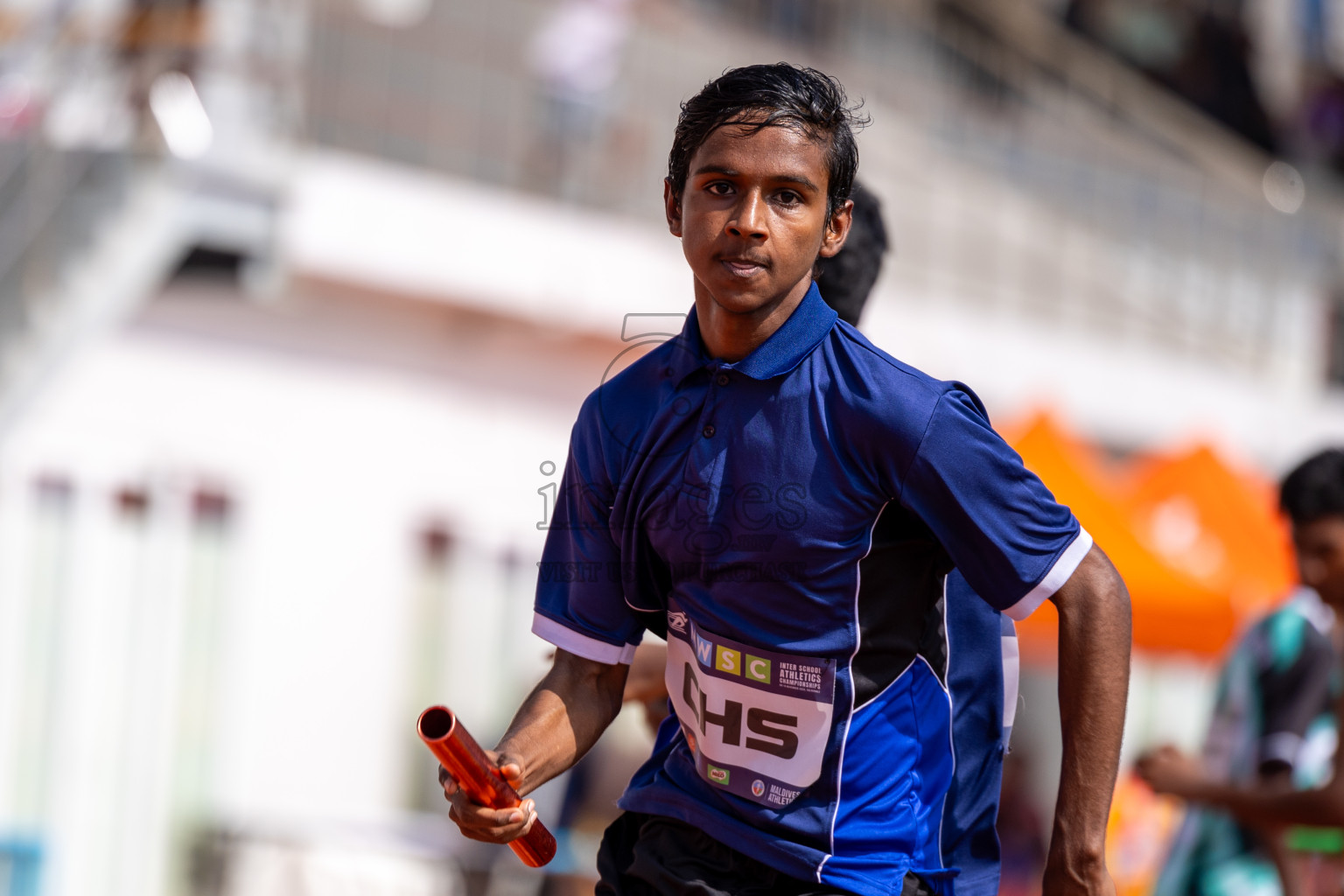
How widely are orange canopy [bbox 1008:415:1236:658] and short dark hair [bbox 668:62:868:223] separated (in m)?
5.35

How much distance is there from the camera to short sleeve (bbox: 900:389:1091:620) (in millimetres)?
2139

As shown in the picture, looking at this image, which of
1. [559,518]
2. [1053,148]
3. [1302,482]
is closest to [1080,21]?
[1053,148]

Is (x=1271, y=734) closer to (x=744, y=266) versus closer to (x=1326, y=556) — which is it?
(x=1326, y=556)

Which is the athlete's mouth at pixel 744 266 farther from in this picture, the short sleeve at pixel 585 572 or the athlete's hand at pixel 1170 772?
the athlete's hand at pixel 1170 772

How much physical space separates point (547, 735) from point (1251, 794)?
219 centimetres

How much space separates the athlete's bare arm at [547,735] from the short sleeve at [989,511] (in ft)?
2.13

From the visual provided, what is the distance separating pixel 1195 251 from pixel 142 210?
10420mm

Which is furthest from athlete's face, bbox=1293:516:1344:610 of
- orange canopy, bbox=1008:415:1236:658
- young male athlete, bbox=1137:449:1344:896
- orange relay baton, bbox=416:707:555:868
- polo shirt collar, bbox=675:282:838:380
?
orange canopy, bbox=1008:415:1236:658

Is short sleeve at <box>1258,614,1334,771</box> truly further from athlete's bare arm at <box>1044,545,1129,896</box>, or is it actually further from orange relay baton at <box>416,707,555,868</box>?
orange relay baton at <box>416,707,555,868</box>

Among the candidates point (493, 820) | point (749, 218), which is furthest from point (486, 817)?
point (749, 218)

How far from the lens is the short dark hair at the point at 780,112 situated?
2.24 metres

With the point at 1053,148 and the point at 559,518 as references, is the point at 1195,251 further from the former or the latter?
the point at 559,518

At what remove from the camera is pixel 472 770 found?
2.12 metres

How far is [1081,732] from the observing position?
2150mm
